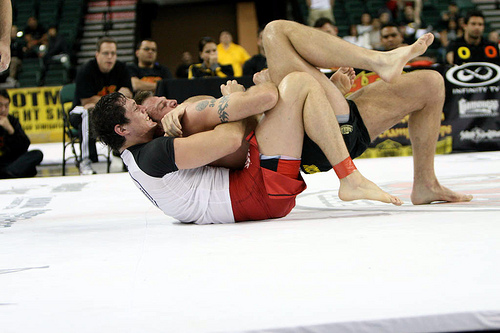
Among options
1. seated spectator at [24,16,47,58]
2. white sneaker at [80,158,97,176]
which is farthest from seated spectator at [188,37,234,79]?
seated spectator at [24,16,47,58]

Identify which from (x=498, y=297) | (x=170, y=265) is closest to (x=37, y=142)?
(x=170, y=265)

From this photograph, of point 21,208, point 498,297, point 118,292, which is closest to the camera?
point 498,297

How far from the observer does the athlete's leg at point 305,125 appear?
217 centimetres

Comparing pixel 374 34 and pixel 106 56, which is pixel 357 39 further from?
pixel 106 56

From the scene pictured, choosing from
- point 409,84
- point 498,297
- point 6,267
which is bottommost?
point 6,267

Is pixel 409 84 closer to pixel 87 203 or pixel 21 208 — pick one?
pixel 87 203

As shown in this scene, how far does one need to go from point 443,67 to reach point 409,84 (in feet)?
11.6

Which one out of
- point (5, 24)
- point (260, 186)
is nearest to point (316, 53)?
point (260, 186)

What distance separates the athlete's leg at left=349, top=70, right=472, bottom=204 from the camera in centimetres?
238

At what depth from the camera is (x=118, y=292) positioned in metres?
1.26

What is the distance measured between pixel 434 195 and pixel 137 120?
1.39 m

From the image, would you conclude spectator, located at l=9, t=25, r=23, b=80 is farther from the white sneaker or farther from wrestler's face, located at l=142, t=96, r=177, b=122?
wrestler's face, located at l=142, t=96, r=177, b=122

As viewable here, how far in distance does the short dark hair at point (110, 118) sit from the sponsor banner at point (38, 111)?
22.4ft

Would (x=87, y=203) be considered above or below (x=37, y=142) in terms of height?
above
